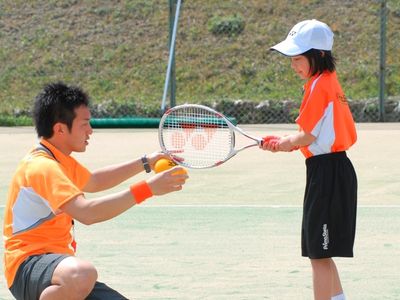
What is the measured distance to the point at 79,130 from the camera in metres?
4.43

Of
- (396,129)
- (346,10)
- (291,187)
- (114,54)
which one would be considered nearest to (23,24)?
(114,54)

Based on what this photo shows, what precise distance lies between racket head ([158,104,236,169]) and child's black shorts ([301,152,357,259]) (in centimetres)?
42

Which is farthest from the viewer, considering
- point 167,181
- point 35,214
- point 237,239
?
point 237,239

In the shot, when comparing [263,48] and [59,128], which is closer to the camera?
[59,128]

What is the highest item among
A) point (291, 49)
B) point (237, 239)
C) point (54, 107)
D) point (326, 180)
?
point (291, 49)

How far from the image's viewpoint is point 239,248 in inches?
257

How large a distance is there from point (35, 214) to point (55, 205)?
190mm

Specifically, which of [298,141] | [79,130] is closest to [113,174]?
[79,130]

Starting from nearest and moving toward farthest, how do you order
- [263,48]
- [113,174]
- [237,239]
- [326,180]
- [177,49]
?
1. [113,174]
2. [326,180]
3. [237,239]
4. [177,49]
5. [263,48]

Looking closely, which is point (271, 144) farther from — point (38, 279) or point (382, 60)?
point (382, 60)

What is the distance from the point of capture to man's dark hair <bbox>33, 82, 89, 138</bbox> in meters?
4.38

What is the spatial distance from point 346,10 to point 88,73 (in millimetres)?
4642

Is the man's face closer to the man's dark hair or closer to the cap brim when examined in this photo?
the man's dark hair

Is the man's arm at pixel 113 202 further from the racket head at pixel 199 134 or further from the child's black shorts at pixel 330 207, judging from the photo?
the child's black shorts at pixel 330 207
